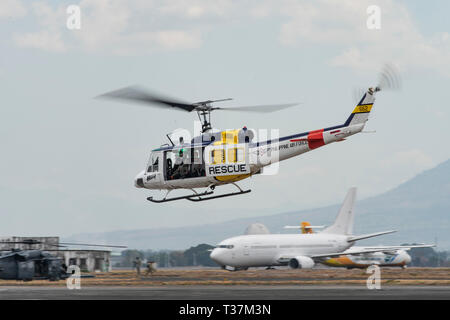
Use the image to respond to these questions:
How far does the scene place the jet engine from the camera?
8488 cm

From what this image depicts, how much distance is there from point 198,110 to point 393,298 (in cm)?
1484

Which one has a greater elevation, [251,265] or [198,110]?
[198,110]

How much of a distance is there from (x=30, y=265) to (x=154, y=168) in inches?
428

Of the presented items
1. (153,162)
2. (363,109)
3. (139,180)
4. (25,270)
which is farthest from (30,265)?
(363,109)

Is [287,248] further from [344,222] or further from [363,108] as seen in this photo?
[363,108]

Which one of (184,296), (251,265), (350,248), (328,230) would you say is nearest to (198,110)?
(184,296)

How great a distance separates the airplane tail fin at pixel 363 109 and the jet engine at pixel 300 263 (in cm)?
4239

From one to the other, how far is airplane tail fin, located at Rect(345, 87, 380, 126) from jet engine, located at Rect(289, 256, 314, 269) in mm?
42392

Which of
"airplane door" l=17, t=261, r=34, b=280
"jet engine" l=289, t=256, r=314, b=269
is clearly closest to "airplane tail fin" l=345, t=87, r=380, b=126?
"airplane door" l=17, t=261, r=34, b=280

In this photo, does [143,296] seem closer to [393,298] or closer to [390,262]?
[393,298]

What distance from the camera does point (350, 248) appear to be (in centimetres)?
10312

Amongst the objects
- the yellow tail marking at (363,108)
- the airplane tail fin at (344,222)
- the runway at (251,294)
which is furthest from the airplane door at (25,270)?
the airplane tail fin at (344,222)

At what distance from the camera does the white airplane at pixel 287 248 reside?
81.4 meters

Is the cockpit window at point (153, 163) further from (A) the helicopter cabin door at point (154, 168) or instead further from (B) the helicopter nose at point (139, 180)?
(B) the helicopter nose at point (139, 180)
